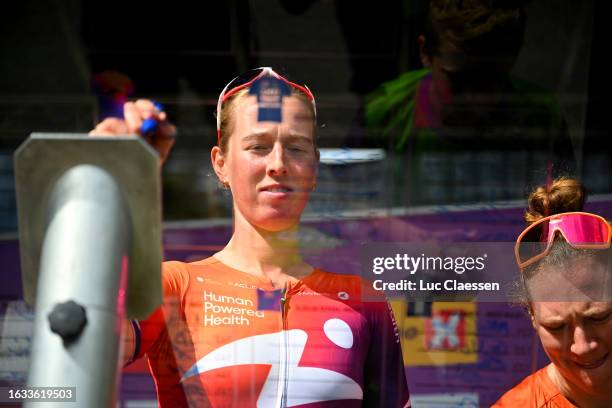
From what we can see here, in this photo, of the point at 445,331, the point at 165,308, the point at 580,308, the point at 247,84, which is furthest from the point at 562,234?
the point at 165,308

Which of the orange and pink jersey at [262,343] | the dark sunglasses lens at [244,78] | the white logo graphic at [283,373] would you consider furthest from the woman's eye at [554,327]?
the dark sunglasses lens at [244,78]

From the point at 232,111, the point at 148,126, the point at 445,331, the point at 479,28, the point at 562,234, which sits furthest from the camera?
the point at 479,28

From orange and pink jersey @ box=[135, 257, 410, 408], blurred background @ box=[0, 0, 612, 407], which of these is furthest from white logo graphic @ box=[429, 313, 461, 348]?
orange and pink jersey @ box=[135, 257, 410, 408]

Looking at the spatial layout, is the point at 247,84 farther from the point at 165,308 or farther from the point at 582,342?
the point at 582,342

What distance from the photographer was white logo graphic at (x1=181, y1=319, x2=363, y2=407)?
2158mm

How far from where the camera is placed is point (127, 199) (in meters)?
1.23

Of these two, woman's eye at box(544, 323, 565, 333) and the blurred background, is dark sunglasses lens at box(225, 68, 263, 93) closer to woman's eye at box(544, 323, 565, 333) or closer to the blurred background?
the blurred background

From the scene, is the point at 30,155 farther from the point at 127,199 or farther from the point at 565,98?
the point at 565,98

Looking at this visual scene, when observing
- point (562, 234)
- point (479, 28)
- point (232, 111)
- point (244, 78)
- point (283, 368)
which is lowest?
point (283, 368)

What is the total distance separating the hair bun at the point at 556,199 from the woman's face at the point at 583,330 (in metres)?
0.21

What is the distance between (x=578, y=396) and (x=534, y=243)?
17.4 inches

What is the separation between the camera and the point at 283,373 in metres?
2.16

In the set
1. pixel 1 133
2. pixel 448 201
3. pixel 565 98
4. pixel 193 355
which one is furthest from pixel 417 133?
pixel 1 133

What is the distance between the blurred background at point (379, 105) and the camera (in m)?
2.38
